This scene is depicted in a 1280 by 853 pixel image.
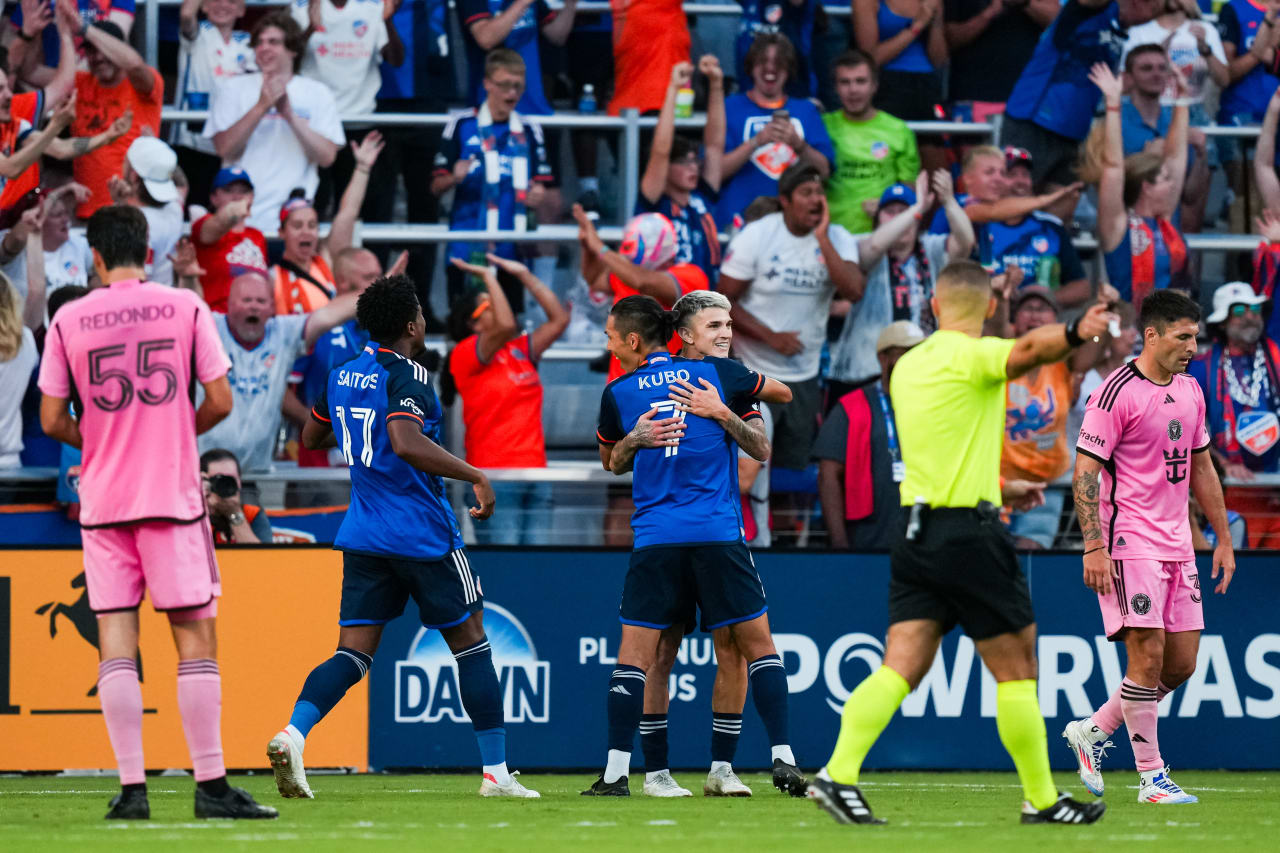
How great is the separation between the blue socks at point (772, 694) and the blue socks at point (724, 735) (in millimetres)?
256

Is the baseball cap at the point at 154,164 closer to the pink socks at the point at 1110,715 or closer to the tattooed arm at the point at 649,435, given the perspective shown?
the tattooed arm at the point at 649,435

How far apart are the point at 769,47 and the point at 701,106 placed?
1158 mm

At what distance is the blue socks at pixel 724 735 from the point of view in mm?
8555

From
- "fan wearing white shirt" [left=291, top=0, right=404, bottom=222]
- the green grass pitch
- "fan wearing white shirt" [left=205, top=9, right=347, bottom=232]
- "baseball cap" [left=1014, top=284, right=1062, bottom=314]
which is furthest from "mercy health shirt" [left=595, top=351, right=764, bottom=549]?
"fan wearing white shirt" [left=291, top=0, right=404, bottom=222]

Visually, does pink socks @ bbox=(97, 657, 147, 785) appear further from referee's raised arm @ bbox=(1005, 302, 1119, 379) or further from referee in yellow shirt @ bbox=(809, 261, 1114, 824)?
referee's raised arm @ bbox=(1005, 302, 1119, 379)

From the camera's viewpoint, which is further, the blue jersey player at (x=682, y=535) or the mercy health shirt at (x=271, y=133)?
the mercy health shirt at (x=271, y=133)

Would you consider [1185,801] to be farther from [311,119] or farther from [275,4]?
[275,4]

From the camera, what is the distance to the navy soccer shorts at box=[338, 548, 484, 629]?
8195mm

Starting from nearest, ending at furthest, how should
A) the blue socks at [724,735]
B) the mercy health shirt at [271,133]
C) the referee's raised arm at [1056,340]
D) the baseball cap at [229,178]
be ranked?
the referee's raised arm at [1056,340] < the blue socks at [724,735] < the baseball cap at [229,178] < the mercy health shirt at [271,133]

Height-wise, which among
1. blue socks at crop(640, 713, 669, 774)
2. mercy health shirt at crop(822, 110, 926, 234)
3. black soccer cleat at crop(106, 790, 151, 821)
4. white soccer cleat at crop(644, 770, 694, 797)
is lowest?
white soccer cleat at crop(644, 770, 694, 797)

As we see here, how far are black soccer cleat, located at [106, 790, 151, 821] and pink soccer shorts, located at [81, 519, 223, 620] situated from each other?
73 cm

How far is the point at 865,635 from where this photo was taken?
433 inches

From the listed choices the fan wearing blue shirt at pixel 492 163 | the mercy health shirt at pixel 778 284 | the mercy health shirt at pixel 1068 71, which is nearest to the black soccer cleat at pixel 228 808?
the mercy health shirt at pixel 778 284

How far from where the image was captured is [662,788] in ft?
27.9
